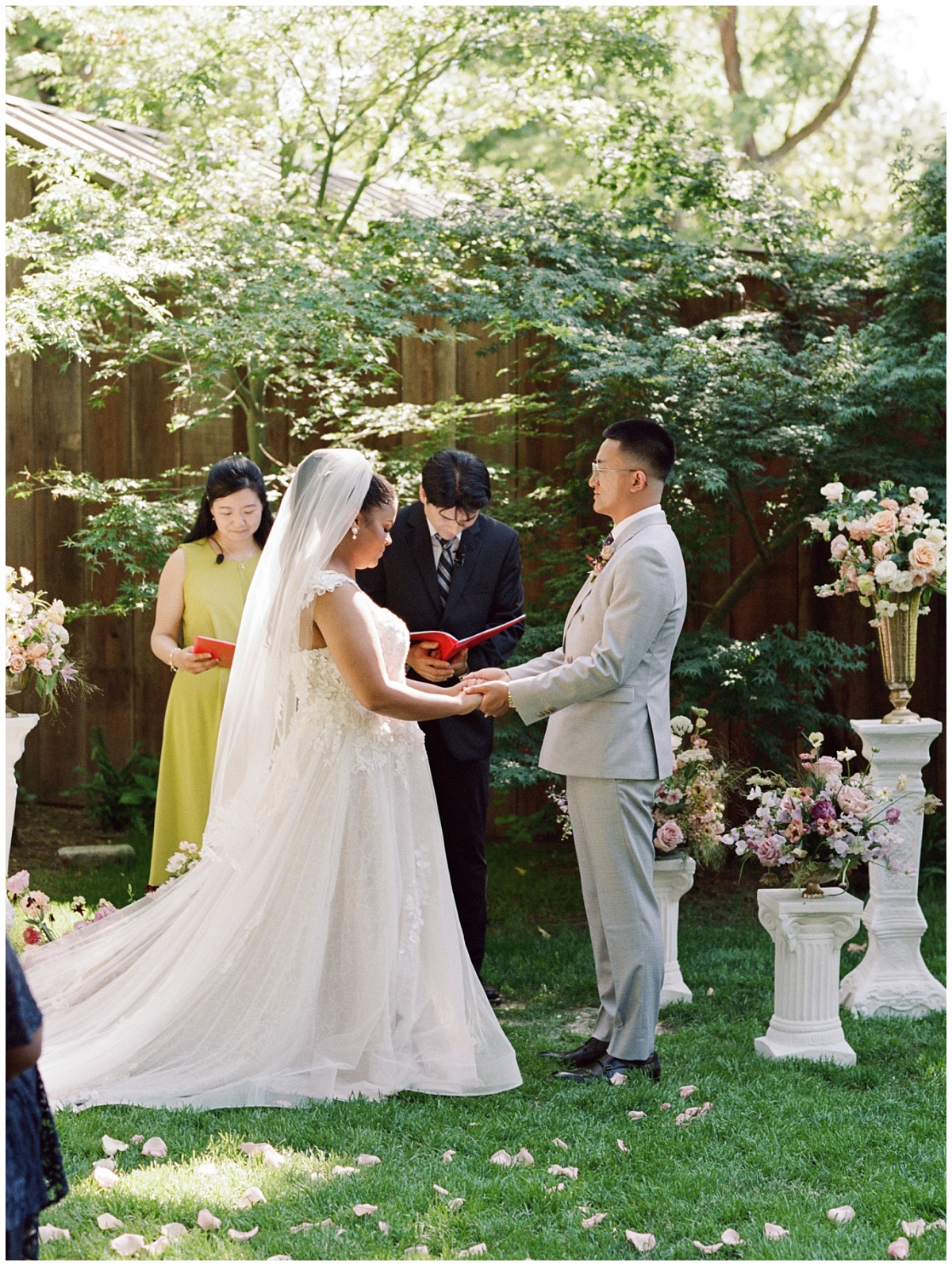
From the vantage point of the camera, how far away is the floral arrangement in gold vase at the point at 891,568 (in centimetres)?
461

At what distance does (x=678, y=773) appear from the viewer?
4668mm

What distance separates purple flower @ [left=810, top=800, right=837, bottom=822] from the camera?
161 inches

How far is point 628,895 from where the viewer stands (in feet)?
12.4

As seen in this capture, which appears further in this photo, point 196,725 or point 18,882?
point 196,725

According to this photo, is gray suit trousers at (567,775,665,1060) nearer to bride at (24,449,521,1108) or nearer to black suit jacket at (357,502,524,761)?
bride at (24,449,521,1108)

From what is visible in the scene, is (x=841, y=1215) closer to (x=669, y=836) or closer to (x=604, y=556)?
(x=669, y=836)

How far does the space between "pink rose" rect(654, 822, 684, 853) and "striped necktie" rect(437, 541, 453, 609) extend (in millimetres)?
1156

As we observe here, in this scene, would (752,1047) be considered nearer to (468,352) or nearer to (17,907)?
(17,907)

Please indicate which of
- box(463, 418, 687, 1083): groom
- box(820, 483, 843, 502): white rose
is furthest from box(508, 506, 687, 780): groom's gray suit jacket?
box(820, 483, 843, 502): white rose

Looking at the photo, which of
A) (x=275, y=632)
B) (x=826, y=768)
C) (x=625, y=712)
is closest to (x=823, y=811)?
(x=826, y=768)

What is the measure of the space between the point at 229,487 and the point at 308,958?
1852 mm

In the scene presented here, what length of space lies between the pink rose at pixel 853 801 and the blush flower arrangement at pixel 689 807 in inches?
21.8

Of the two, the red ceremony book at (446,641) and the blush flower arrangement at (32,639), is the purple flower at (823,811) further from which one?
the blush flower arrangement at (32,639)

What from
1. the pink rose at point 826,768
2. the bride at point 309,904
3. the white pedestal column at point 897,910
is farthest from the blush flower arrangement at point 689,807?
the bride at point 309,904
